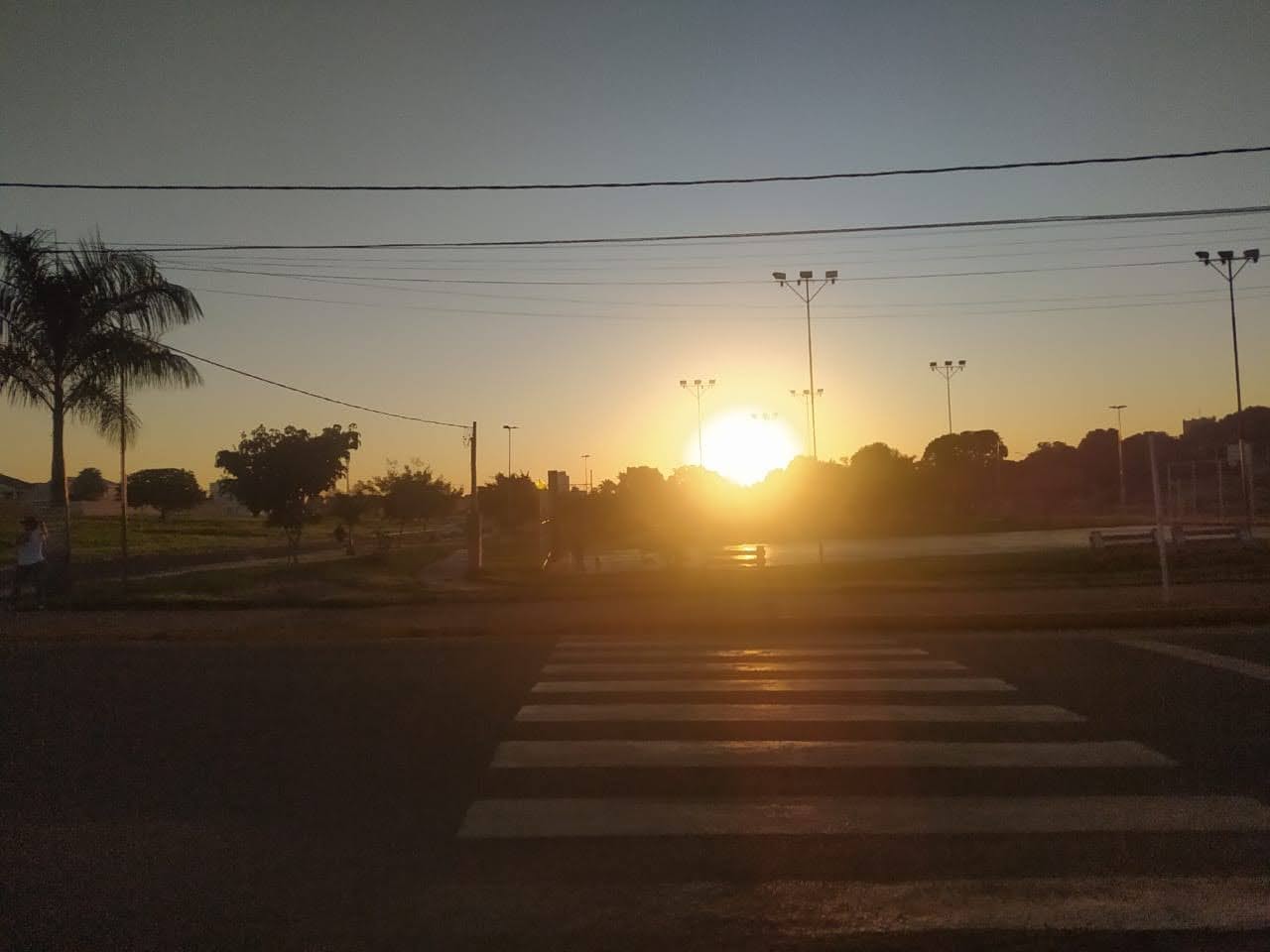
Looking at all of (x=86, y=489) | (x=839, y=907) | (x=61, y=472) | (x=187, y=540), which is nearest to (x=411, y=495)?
(x=187, y=540)

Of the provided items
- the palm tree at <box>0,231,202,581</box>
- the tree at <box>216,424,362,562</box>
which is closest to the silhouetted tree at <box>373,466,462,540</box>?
the tree at <box>216,424,362,562</box>

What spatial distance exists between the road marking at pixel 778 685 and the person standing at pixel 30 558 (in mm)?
11120

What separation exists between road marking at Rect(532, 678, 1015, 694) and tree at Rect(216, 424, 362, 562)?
1149 inches

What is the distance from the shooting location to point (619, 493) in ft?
147

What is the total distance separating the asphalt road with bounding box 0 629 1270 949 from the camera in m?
5.16

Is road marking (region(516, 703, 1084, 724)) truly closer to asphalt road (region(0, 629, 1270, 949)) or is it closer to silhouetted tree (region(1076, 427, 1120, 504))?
asphalt road (region(0, 629, 1270, 949))

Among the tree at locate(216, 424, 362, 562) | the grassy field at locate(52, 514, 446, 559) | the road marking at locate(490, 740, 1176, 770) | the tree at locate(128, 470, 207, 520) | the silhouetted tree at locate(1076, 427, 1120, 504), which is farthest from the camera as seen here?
the tree at locate(128, 470, 207, 520)

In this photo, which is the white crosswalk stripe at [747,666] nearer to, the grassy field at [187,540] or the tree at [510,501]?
the grassy field at [187,540]

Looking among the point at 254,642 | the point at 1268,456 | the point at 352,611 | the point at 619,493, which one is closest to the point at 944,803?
the point at 254,642

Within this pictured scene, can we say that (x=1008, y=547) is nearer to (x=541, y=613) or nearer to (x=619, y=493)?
(x=619, y=493)

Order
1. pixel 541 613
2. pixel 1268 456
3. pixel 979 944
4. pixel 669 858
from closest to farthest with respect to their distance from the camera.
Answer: pixel 979 944 → pixel 669 858 → pixel 541 613 → pixel 1268 456

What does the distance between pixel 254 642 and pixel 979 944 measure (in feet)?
39.1

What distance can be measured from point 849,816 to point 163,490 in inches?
4522

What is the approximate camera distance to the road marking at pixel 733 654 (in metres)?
12.8
